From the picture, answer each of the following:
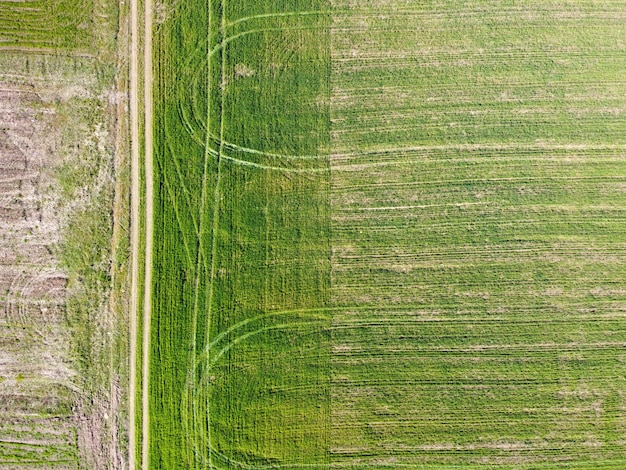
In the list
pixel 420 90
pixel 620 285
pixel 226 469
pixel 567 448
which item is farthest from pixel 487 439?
pixel 420 90

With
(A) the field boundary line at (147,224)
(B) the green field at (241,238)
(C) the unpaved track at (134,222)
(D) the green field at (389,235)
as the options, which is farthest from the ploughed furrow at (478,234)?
(C) the unpaved track at (134,222)

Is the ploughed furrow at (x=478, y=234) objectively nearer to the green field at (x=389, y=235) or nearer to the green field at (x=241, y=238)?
the green field at (x=389, y=235)

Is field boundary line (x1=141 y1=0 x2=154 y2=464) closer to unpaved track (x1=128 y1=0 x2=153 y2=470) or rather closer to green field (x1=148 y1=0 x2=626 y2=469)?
unpaved track (x1=128 y1=0 x2=153 y2=470)

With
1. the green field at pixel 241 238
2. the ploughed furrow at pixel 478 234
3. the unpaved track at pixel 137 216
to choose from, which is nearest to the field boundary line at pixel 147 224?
the unpaved track at pixel 137 216

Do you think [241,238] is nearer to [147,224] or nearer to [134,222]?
[147,224]

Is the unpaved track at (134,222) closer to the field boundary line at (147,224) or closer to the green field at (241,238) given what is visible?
the field boundary line at (147,224)

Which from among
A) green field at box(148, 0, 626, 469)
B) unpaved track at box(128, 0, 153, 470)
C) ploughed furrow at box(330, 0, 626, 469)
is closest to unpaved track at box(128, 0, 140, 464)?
unpaved track at box(128, 0, 153, 470)

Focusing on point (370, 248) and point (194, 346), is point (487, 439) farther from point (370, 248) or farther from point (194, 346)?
point (194, 346)
